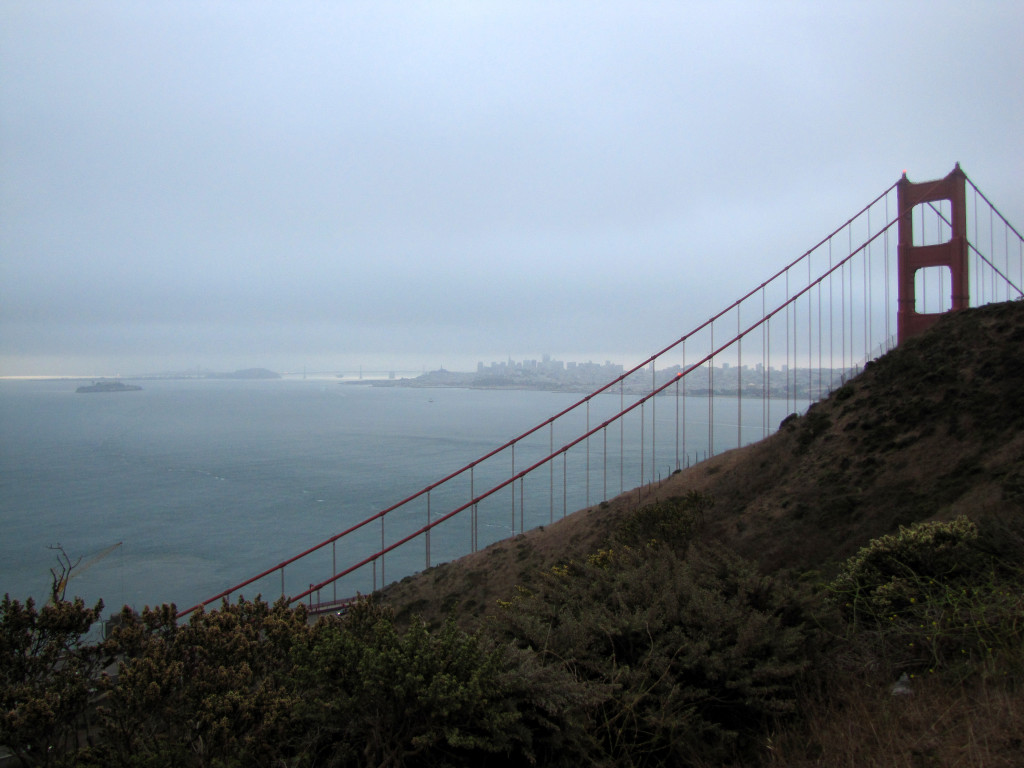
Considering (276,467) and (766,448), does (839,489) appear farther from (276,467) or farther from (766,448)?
(276,467)

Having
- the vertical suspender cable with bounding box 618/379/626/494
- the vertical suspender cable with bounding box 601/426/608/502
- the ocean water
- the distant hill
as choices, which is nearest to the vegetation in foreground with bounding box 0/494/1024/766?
the distant hill

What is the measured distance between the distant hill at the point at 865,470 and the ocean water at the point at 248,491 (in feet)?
15.4

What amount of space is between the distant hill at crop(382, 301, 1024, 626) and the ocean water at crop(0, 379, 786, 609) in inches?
184

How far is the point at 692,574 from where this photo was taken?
17.3 feet

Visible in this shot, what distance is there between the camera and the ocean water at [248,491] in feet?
134

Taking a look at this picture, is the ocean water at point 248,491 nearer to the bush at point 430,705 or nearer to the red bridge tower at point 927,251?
the red bridge tower at point 927,251

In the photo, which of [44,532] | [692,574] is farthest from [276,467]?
[692,574]

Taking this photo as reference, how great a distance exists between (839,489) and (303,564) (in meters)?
38.7

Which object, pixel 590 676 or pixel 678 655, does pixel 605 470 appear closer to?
pixel 678 655

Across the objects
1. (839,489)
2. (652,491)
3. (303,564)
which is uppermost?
(839,489)

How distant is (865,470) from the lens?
575 inches

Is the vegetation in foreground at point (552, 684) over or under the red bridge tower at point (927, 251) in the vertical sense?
under

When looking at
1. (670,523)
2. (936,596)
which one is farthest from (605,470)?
(936,596)

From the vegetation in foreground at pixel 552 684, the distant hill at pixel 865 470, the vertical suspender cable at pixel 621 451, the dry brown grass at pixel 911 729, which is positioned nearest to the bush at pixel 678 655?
the vegetation in foreground at pixel 552 684
